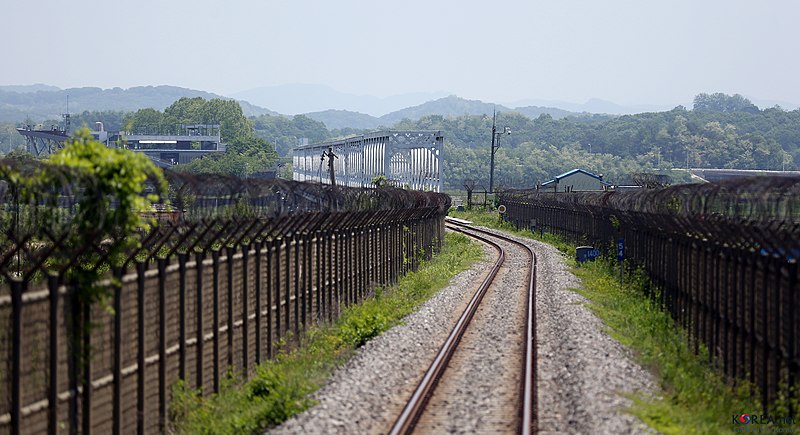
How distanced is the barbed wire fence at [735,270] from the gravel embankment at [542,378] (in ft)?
5.40

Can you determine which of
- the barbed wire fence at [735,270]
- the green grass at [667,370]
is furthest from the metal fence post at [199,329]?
the barbed wire fence at [735,270]

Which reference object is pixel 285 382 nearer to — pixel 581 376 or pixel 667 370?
pixel 581 376

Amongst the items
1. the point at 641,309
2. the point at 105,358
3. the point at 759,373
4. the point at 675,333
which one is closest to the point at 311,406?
the point at 105,358

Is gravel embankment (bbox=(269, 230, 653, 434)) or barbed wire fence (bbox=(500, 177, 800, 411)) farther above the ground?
barbed wire fence (bbox=(500, 177, 800, 411))

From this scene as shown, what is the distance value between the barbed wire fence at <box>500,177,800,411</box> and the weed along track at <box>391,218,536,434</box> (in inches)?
127

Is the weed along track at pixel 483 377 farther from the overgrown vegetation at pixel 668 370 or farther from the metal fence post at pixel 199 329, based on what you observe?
the metal fence post at pixel 199 329

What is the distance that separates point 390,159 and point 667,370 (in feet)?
350

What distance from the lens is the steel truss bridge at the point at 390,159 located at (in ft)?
389

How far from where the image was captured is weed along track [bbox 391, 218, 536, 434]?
13.6 metres

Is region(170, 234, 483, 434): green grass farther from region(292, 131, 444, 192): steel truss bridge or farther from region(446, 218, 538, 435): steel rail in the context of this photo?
region(292, 131, 444, 192): steel truss bridge

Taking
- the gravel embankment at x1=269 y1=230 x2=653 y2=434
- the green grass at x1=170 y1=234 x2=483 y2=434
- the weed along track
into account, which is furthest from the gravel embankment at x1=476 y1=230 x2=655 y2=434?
the green grass at x1=170 y1=234 x2=483 y2=434

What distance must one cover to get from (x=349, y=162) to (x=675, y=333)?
132 m

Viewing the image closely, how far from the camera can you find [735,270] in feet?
51.6

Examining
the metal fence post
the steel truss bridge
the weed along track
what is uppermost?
the steel truss bridge
